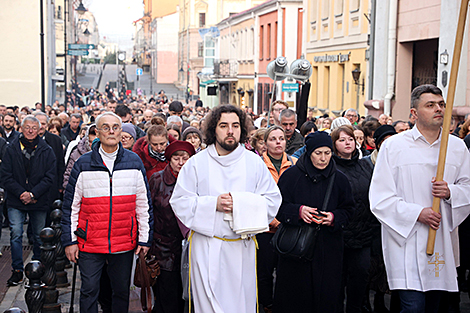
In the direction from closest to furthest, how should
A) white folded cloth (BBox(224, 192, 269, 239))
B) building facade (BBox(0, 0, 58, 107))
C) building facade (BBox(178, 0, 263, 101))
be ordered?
white folded cloth (BBox(224, 192, 269, 239))
building facade (BBox(0, 0, 58, 107))
building facade (BBox(178, 0, 263, 101))

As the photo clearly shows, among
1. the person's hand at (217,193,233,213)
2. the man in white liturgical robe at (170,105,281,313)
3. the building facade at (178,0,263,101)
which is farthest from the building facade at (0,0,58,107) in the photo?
the building facade at (178,0,263,101)

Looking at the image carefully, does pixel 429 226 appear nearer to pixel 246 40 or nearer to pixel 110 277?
pixel 110 277

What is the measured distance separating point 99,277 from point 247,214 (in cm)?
178

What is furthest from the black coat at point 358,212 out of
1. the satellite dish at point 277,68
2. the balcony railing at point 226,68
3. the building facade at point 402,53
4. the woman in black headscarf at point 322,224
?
the balcony railing at point 226,68

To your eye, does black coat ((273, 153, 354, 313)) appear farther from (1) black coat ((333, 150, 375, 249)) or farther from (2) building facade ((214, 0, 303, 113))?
(2) building facade ((214, 0, 303, 113))

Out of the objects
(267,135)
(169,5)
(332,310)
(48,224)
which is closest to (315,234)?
(332,310)

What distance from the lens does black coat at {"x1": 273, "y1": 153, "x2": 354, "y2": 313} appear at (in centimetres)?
566

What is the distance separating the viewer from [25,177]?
852 centimetres

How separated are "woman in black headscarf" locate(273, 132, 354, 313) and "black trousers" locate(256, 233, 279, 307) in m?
1.16

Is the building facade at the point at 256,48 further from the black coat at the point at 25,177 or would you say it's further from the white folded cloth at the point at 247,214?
the white folded cloth at the point at 247,214

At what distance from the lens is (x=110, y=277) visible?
5996 millimetres

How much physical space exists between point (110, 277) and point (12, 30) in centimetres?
2619

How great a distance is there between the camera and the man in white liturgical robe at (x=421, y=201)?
5055mm

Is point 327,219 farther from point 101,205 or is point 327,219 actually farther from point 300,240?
point 101,205
